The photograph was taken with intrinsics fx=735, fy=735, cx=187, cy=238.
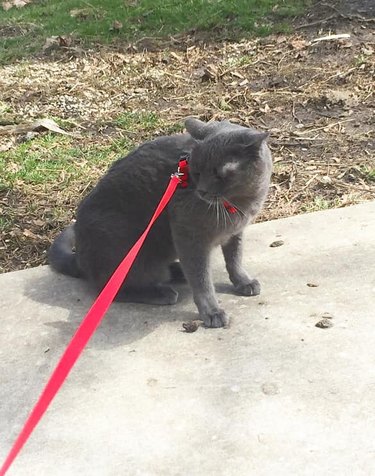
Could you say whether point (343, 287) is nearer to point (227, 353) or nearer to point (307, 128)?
point (227, 353)

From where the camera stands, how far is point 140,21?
323 inches

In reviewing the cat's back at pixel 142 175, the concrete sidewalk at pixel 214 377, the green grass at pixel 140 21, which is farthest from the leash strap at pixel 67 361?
the green grass at pixel 140 21

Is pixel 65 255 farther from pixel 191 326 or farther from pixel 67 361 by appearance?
pixel 67 361

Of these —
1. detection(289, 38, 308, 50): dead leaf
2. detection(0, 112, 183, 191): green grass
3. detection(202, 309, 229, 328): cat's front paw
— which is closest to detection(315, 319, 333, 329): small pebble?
detection(202, 309, 229, 328): cat's front paw

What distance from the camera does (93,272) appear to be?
3463 millimetres

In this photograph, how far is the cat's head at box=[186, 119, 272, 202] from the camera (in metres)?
3.02

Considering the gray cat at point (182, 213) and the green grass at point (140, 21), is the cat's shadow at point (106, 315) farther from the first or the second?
the green grass at point (140, 21)

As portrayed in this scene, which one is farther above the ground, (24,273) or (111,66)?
(111,66)

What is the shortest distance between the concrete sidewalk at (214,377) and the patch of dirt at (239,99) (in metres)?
0.82

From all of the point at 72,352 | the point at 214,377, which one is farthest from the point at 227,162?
the point at 72,352

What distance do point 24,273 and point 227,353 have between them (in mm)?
1358

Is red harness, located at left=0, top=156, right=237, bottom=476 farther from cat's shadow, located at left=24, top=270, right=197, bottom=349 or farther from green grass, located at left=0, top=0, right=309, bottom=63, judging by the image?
green grass, located at left=0, top=0, right=309, bottom=63

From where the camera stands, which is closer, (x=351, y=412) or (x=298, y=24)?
(x=351, y=412)

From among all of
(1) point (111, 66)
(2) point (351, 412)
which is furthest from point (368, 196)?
(1) point (111, 66)
